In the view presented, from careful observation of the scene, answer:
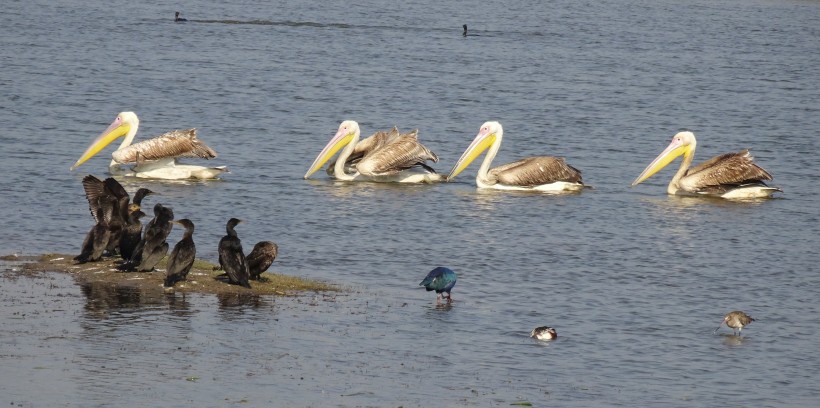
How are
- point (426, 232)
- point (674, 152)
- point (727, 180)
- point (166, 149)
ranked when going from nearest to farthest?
point (426, 232), point (166, 149), point (727, 180), point (674, 152)

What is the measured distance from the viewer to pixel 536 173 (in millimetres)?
18906

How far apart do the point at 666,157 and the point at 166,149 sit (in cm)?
688

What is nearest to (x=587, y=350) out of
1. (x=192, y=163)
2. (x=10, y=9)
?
(x=192, y=163)

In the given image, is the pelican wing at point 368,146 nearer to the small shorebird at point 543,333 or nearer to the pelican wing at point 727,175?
the pelican wing at point 727,175

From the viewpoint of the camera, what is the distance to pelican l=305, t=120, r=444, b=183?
19219 mm

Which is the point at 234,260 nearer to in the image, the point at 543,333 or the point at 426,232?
the point at 543,333

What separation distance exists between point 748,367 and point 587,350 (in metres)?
1.21

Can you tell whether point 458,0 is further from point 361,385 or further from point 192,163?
point 361,385

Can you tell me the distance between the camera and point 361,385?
970cm

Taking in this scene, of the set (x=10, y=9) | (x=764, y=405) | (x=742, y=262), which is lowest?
(x=764, y=405)

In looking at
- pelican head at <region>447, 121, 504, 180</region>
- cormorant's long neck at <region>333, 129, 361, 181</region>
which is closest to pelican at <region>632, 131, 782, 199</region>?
pelican head at <region>447, 121, 504, 180</region>

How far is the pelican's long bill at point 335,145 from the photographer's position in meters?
19.8

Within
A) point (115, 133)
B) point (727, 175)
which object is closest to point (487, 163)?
point (727, 175)

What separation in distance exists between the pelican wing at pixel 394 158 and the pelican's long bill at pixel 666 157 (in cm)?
300
